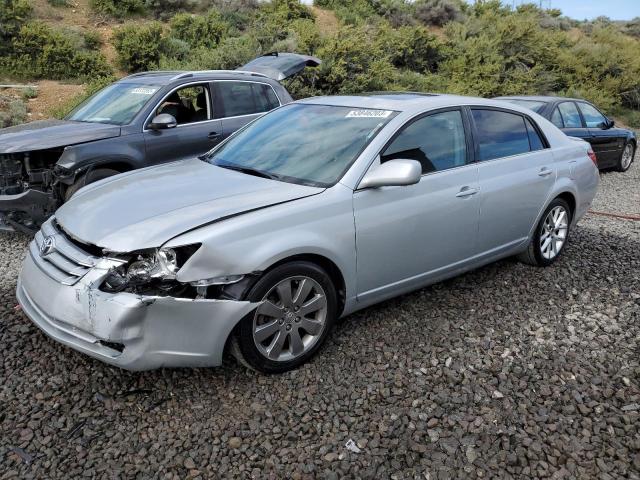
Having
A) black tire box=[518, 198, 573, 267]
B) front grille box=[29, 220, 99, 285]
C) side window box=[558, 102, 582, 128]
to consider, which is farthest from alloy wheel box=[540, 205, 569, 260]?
side window box=[558, 102, 582, 128]

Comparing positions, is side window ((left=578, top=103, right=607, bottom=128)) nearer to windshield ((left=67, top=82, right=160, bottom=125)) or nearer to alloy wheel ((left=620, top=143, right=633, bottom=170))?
alloy wheel ((left=620, top=143, right=633, bottom=170))

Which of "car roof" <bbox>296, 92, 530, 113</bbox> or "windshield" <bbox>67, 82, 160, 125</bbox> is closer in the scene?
"car roof" <bbox>296, 92, 530, 113</bbox>

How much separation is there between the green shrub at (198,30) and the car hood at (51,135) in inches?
537

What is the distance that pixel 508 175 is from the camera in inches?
178

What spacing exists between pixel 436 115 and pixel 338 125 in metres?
0.76

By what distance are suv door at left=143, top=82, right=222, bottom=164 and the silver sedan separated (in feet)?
6.74

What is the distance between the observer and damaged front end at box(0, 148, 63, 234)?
523cm

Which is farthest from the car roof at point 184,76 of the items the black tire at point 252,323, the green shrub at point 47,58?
the green shrub at point 47,58

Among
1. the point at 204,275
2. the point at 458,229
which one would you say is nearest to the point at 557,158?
the point at 458,229

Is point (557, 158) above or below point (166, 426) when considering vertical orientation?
above

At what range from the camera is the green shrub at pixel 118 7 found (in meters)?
20.8

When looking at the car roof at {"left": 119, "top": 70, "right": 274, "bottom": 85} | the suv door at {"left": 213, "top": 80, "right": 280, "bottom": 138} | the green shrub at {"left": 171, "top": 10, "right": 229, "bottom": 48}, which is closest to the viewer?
the car roof at {"left": 119, "top": 70, "right": 274, "bottom": 85}

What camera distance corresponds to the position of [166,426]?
2887mm

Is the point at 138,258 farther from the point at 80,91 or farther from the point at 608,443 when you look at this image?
the point at 80,91
